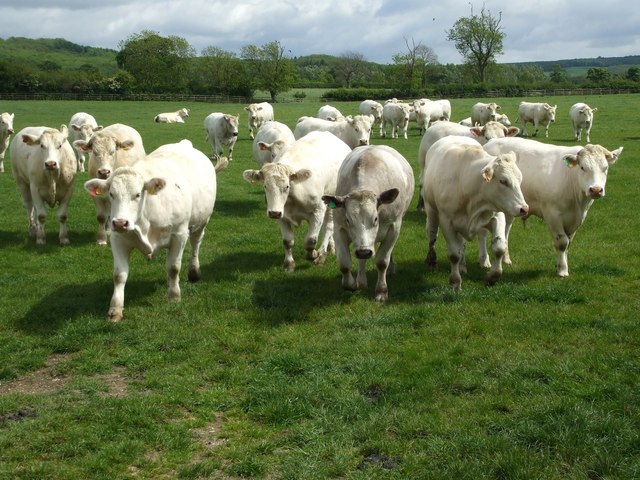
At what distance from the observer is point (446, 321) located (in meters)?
8.53

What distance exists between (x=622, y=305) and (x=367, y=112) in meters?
34.3

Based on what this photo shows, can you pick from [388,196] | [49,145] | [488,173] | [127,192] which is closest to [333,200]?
[388,196]

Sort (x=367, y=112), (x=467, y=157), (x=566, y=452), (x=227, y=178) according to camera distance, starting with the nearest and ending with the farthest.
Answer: (x=566, y=452) → (x=467, y=157) → (x=227, y=178) → (x=367, y=112)

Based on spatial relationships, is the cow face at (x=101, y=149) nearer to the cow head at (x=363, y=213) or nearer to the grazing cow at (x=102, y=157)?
the grazing cow at (x=102, y=157)

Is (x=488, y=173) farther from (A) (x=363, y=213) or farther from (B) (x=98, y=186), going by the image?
(B) (x=98, y=186)

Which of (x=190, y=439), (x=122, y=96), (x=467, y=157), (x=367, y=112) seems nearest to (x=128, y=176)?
(x=190, y=439)

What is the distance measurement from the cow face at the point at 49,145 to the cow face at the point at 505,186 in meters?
8.10

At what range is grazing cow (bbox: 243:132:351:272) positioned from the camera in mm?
10875

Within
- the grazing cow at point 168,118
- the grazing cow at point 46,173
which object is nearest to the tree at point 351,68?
the grazing cow at point 168,118

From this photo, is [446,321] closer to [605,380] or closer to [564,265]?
[605,380]

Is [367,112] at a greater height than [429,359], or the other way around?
[367,112]

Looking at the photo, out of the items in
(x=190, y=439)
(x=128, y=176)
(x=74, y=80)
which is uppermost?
(x=74, y=80)

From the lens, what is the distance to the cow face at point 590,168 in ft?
34.1

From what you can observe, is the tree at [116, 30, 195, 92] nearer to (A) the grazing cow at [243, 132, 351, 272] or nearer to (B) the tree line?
(B) the tree line
